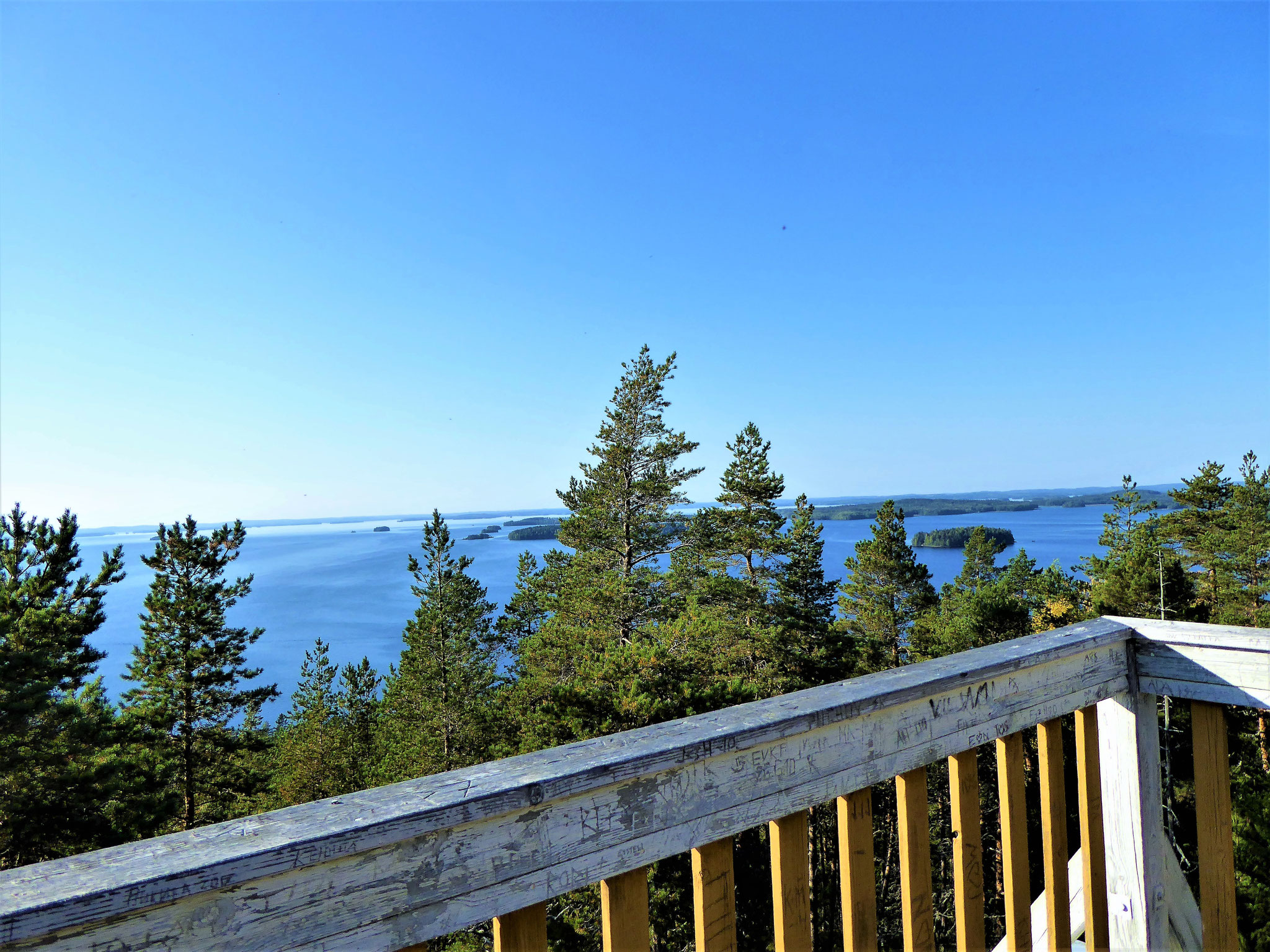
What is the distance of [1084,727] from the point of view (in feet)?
3.91

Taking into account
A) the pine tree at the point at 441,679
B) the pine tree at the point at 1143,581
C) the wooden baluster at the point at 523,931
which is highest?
the wooden baluster at the point at 523,931

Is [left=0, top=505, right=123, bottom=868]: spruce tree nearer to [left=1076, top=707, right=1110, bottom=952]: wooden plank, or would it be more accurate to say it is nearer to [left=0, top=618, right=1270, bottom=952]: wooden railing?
[left=0, top=618, right=1270, bottom=952]: wooden railing

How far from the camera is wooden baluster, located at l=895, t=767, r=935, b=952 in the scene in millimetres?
915

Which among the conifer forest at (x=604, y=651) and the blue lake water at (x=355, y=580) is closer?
the conifer forest at (x=604, y=651)

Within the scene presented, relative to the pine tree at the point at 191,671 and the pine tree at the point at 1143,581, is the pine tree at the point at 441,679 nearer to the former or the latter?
the pine tree at the point at 191,671

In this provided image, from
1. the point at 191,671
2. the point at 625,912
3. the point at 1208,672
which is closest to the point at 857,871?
the point at 625,912

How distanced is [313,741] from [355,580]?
44542mm

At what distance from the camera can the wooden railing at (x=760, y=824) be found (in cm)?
47

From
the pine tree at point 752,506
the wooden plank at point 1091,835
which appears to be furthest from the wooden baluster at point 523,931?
the pine tree at point 752,506

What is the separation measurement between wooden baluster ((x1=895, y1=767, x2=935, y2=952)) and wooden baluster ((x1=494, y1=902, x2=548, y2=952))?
0.54m

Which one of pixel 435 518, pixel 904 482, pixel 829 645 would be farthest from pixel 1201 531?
pixel 904 482

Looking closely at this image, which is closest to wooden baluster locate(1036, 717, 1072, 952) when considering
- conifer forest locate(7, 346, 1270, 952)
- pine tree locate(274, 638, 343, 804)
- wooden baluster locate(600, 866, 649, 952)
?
wooden baluster locate(600, 866, 649, 952)

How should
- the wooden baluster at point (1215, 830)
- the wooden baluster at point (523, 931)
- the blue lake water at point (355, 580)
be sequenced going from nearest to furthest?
the wooden baluster at point (523, 931)
the wooden baluster at point (1215, 830)
the blue lake water at point (355, 580)

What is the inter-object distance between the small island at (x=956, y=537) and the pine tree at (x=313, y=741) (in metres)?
30.1
